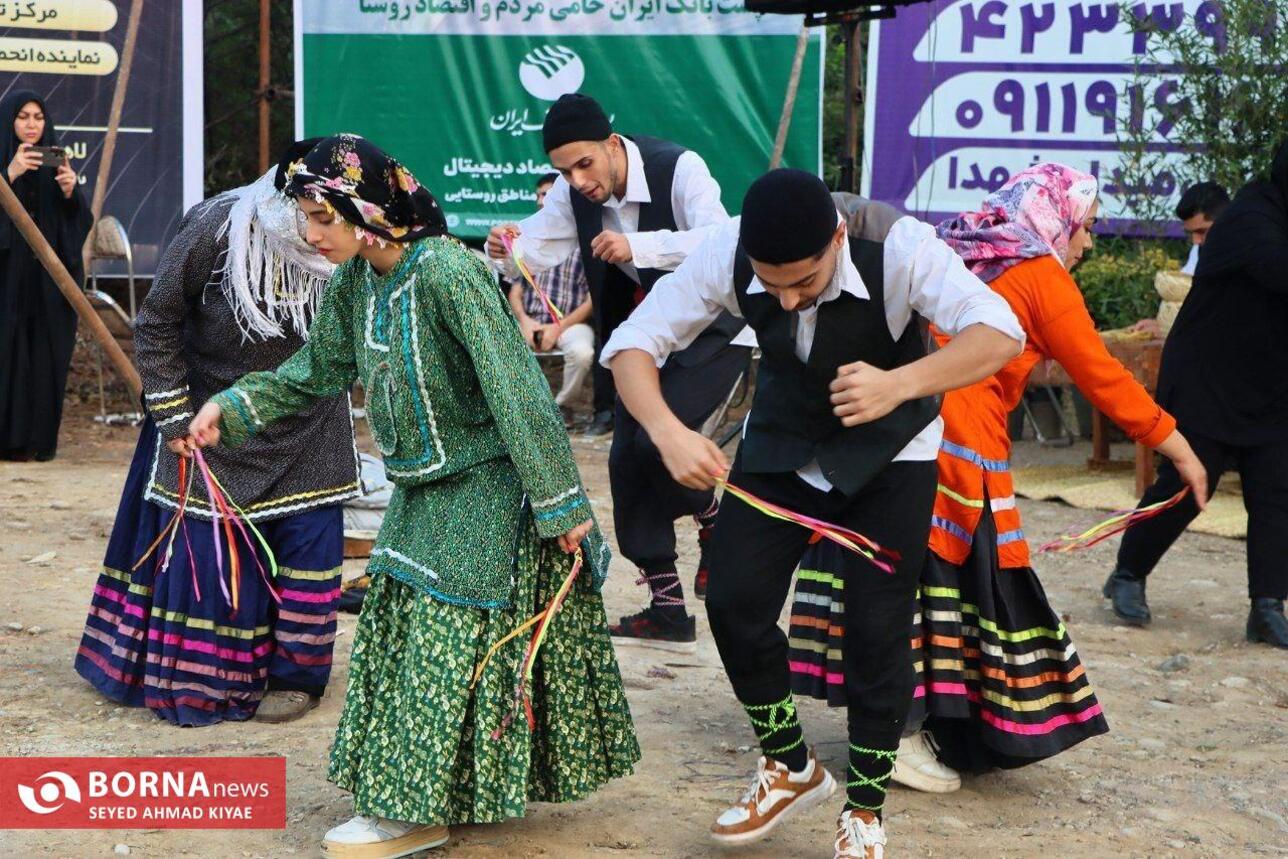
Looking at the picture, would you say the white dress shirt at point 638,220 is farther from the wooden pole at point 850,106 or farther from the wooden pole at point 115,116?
the wooden pole at point 115,116

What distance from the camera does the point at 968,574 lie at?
13.7 ft

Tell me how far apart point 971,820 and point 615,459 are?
178cm

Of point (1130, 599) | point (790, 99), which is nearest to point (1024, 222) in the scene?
point (1130, 599)

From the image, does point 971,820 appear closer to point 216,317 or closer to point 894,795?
point 894,795

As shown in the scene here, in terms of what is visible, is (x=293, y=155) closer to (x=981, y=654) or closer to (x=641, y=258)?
(x=641, y=258)

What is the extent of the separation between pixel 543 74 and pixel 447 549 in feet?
24.3

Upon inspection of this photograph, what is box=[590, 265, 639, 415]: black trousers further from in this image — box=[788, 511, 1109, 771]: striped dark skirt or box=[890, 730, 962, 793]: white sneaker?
box=[890, 730, 962, 793]: white sneaker

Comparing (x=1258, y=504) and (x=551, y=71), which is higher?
(x=551, y=71)

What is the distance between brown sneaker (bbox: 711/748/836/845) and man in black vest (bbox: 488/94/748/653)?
5.20 ft

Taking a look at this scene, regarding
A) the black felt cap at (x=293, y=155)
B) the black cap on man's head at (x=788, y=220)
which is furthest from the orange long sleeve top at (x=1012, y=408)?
the black felt cap at (x=293, y=155)

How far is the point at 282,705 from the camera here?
4633 millimetres

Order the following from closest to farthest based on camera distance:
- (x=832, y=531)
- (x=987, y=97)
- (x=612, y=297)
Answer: (x=832, y=531)
(x=612, y=297)
(x=987, y=97)

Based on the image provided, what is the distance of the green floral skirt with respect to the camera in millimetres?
3506

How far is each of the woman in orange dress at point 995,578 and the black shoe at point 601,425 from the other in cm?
627
